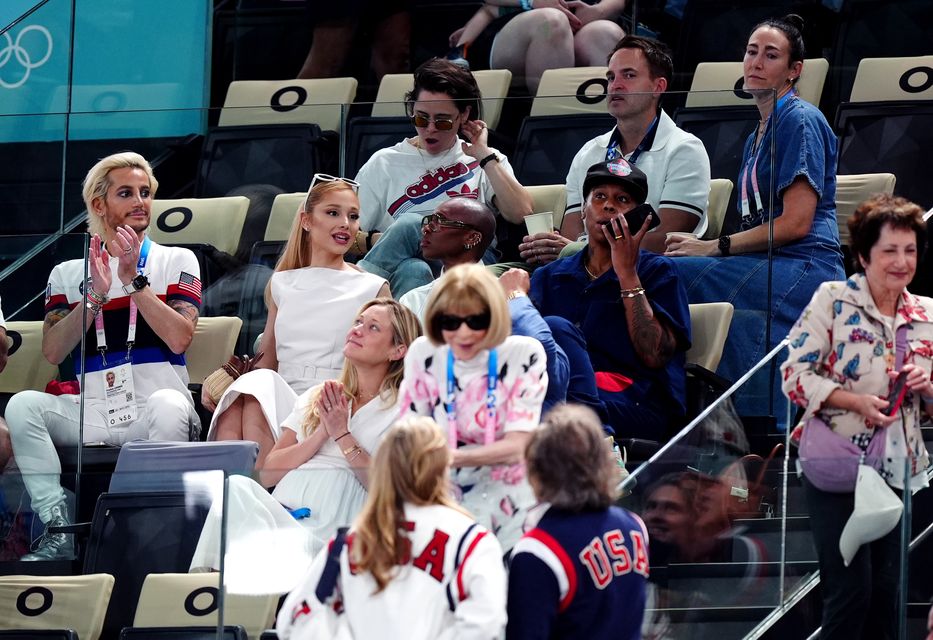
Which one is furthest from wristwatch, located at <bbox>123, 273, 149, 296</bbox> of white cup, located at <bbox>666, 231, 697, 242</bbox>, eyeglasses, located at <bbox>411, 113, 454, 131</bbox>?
white cup, located at <bbox>666, 231, 697, 242</bbox>

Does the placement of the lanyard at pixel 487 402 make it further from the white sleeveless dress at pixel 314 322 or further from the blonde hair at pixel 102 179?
the blonde hair at pixel 102 179

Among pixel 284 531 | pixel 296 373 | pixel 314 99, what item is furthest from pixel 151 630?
→ pixel 314 99

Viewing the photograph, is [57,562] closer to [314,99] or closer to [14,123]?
[14,123]

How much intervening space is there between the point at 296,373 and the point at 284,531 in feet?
4.44

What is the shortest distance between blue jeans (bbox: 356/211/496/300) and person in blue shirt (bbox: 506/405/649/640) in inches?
83.1

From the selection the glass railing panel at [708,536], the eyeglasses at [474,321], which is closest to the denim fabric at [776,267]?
the glass railing panel at [708,536]

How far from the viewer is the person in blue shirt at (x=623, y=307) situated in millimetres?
5582

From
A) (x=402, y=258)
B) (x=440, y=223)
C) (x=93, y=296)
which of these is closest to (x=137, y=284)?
(x=93, y=296)

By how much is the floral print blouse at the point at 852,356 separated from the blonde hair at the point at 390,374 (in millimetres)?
1092

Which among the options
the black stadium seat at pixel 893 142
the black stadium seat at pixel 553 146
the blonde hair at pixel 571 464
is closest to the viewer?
the blonde hair at pixel 571 464

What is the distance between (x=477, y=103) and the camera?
6.39 m

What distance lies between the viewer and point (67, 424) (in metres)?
5.79

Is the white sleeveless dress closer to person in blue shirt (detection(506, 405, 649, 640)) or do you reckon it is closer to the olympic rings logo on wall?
person in blue shirt (detection(506, 405, 649, 640))

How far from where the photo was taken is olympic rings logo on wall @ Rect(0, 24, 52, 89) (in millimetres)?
7688
